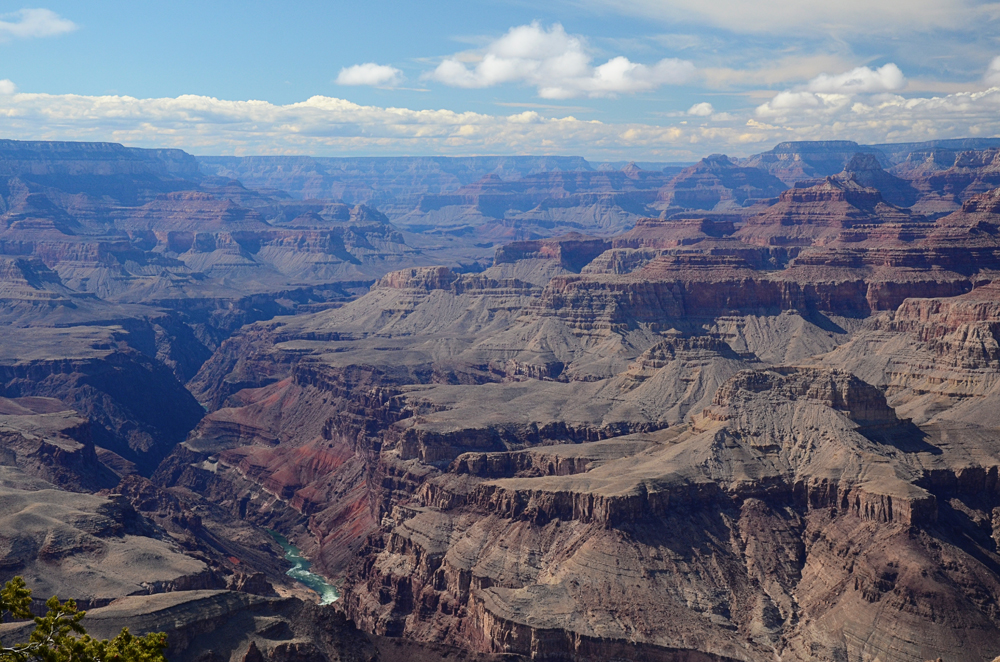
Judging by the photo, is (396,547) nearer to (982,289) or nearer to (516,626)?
(516,626)

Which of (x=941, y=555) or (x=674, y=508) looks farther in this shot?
(x=674, y=508)

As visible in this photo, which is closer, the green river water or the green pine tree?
the green pine tree

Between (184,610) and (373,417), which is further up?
(184,610)

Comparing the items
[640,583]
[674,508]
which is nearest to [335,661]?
[640,583]

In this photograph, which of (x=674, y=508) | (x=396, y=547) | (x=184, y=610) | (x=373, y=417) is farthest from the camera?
(x=373, y=417)

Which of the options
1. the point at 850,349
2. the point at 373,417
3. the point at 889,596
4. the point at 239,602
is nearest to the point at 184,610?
the point at 239,602

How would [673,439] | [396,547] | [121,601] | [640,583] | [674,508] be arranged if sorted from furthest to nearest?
[673,439] < [396,547] < [674,508] < [640,583] < [121,601]

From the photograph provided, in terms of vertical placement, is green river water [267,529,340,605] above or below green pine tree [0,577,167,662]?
below
